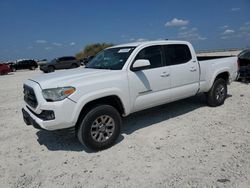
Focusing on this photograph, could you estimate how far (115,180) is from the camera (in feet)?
11.1

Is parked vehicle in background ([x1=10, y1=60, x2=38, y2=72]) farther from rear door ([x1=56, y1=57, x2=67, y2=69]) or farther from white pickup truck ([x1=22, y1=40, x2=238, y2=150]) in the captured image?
white pickup truck ([x1=22, y1=40, x2=238, y2=150])

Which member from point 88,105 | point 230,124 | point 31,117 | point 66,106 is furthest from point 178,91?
point 31,117

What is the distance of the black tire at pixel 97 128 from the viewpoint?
13.4 ft

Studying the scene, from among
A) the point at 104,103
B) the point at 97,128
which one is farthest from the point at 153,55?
the point at 97,128

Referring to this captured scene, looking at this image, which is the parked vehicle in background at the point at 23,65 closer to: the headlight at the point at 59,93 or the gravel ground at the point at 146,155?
the gravel ground at the point at 146,155

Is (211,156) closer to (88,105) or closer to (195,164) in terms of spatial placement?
(195,164)

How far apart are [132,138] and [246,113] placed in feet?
10.4

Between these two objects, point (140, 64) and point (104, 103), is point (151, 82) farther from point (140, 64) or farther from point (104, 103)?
point (104, 103)

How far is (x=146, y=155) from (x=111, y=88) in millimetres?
1325

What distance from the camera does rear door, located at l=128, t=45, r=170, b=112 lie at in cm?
467

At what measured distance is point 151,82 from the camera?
4902 millimetres

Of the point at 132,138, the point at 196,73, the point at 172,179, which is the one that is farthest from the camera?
the point at 196,73

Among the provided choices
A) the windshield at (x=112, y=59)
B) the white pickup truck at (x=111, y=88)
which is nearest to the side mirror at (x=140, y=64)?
the white pickup truck at (x=111, y=88)

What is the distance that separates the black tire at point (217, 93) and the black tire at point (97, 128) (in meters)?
3.26
